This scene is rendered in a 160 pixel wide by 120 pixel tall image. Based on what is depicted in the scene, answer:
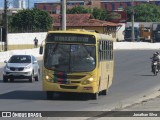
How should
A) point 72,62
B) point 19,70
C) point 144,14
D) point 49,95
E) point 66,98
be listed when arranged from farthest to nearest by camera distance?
point 144,14 → point 19,70 → point 66,98 → point 49,95 → point 72,62

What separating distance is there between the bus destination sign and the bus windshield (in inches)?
6.2

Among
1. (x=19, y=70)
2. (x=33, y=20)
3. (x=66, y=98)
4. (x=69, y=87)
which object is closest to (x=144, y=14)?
(x=33, y=20)

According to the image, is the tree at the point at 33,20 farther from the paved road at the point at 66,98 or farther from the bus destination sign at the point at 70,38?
the bus destination sign at the point at 70,38

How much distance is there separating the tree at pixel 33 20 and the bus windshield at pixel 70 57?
8408 centimetres

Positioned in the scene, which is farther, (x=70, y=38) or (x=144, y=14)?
(x=144, y=14)

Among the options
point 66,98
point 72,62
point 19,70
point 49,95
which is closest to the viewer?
point 72,62

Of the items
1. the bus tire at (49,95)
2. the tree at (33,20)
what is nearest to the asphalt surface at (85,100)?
the bus tire at (49,95)

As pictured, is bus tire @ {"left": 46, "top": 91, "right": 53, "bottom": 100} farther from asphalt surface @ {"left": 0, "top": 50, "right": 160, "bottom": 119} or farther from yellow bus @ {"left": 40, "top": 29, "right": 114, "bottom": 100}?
asphalt surface @ {"left": 0, "top": 50, "right": 160, "bottom": 119}

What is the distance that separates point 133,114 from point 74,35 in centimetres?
812

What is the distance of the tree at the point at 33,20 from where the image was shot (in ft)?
365

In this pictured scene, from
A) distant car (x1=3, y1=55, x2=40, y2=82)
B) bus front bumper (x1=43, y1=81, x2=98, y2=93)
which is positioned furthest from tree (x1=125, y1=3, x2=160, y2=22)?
bus front bumper (x1=43, y1=81, x2=98, y2=93)

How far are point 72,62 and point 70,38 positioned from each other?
96cm

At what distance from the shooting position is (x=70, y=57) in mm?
26281

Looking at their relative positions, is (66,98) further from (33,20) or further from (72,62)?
(33,20)
